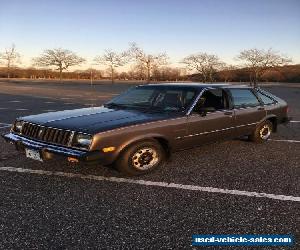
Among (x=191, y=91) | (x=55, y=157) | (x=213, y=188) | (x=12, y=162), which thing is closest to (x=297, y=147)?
(x=191, y=91)

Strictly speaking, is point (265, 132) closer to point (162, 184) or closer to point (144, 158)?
point (144, 158)

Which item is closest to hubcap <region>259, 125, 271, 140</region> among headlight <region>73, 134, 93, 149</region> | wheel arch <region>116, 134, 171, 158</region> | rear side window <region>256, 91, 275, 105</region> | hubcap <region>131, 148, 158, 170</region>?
rear side window <region>256, 91, 275, 105</region>

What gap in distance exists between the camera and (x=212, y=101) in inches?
235

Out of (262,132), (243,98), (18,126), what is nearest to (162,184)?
(18,126)

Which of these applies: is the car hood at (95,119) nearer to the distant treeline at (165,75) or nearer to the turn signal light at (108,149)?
the turn signal light at (108,149)

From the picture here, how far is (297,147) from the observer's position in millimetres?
6898

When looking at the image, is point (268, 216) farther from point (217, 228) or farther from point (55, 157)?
point (55, 157)

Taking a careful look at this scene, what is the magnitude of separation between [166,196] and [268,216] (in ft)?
3.82

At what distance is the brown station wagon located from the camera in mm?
4500

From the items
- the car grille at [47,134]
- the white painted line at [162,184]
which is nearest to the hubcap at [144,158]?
the white painted line at [162,184]

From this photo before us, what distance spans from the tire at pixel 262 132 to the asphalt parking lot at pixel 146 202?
113 centimetres

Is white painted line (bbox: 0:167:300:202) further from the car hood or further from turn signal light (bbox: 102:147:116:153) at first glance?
the car hood

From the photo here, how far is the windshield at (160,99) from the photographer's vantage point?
5.55m

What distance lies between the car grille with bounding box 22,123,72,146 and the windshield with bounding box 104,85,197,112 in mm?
1470
